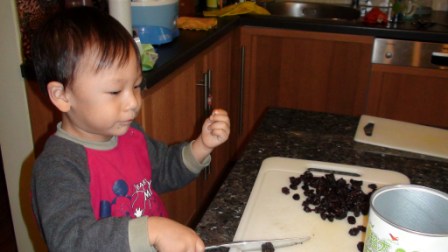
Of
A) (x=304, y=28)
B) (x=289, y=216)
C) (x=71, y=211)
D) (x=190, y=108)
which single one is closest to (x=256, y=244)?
(x=289, y=216)

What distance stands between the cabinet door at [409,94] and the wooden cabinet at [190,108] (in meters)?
0.71

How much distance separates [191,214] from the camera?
1844mm

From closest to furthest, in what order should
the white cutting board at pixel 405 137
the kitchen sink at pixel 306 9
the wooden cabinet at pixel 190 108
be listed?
the white cutting board at pixel 405 137, the wooden cabinet at pixel 190 108, the kitchen sink at pixel 306 9

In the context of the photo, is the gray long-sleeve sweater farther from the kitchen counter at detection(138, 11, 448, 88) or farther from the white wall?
the kitchen counter at detection(138, 11, 448, 88)

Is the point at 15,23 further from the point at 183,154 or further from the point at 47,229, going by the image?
the point at 47,229

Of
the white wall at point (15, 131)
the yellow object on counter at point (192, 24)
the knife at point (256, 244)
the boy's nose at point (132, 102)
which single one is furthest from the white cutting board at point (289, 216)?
the yellow object on counter at point (192, 24)

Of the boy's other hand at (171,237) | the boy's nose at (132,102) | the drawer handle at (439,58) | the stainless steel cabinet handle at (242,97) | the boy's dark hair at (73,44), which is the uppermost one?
the boy's dark hair at (73,44)

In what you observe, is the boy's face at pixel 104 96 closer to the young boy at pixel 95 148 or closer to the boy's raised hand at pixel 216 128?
the young boy at pixel 95 148

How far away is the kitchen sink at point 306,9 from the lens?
272 centimetres

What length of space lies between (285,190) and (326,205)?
81mm

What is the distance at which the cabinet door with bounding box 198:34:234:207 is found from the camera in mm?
1900

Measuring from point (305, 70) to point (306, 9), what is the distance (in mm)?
640

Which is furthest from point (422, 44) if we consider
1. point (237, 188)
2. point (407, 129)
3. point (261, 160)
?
point (237, 188)

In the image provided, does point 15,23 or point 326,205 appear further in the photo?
point 15,23
